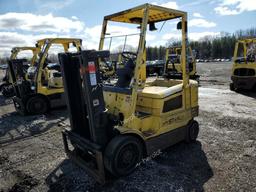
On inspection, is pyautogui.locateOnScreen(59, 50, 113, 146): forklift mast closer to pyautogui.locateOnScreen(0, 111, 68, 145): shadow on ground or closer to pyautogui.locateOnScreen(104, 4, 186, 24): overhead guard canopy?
pyautogui.locateOnScreen(104, 4, 186, 24): overhead guard canopy

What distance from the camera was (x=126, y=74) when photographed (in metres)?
4.07

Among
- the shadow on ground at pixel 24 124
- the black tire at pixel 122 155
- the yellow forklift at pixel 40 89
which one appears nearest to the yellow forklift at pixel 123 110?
the black tire at pixel 122 155

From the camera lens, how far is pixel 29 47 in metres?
12.2

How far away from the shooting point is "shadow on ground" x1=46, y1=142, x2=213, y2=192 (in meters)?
3.46

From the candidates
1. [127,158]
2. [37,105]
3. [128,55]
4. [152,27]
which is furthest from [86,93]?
[37,105]

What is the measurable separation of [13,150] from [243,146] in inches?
196

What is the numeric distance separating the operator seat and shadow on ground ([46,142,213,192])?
4.80 ft

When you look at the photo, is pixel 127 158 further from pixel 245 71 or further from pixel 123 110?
pixel 245 71

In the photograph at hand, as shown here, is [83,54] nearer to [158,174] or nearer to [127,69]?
[127,69]

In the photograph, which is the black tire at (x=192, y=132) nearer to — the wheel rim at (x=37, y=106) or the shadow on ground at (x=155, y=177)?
the shadow on ground at (x=155, y=177)

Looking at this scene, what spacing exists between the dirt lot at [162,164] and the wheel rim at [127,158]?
20 centimetres

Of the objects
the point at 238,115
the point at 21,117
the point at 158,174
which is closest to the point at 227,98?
the point at 238,115

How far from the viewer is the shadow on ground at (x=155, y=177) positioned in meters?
3.46

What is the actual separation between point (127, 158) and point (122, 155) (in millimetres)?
135
